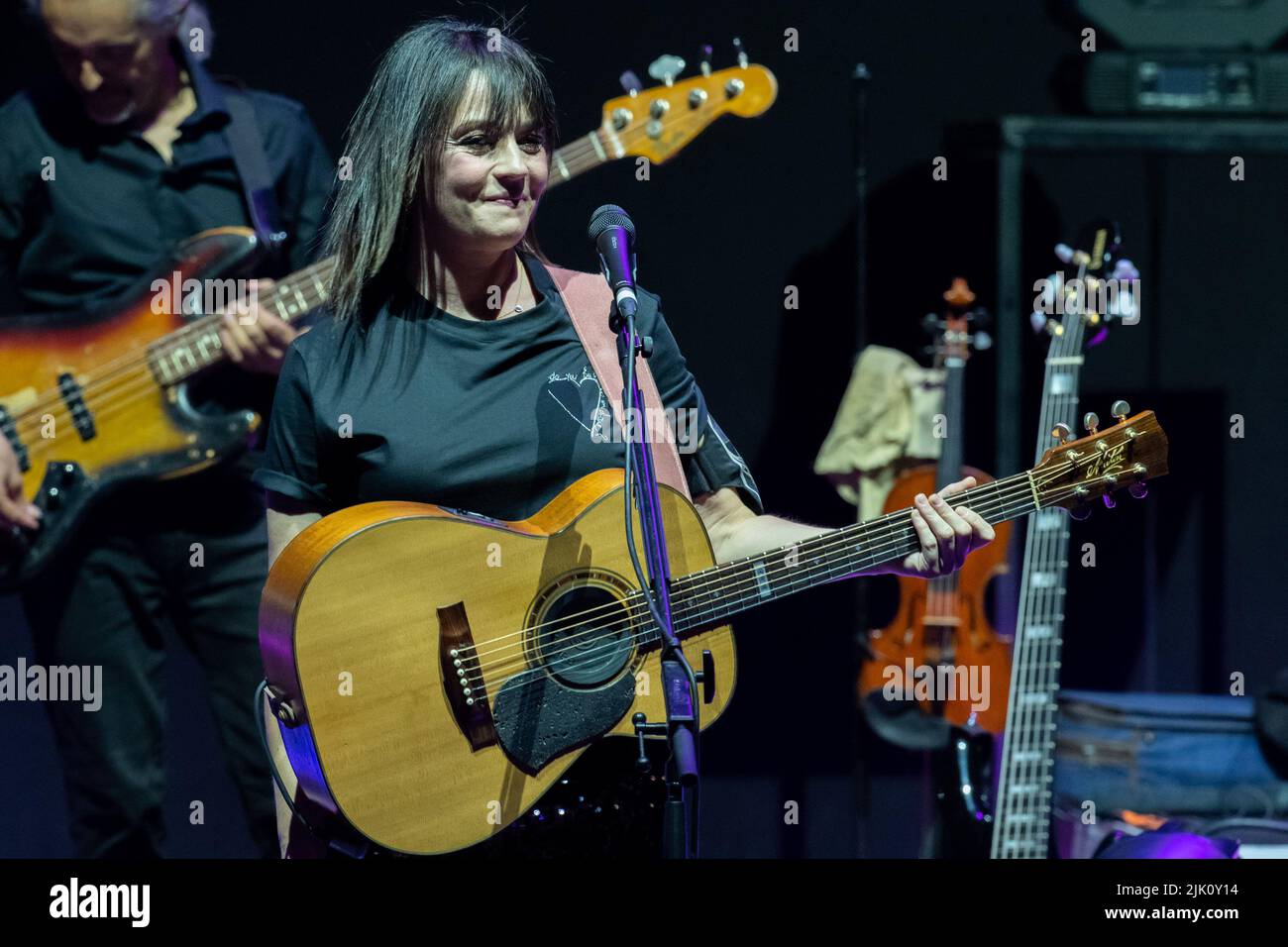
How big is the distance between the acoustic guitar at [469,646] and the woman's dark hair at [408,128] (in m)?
0.35

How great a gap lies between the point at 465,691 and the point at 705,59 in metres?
2.04

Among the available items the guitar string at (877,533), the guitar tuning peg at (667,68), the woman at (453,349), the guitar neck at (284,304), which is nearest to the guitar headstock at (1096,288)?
the guitar tuning peg at (667,68)

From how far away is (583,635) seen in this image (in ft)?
7.32

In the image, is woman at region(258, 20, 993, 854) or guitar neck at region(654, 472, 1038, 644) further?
guitar neck at region(654, 472, 1038, 644)

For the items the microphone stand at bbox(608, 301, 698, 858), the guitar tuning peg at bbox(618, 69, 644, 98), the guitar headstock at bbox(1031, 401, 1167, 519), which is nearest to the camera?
the microphone stand at bbox(608, 301, 698, 858)

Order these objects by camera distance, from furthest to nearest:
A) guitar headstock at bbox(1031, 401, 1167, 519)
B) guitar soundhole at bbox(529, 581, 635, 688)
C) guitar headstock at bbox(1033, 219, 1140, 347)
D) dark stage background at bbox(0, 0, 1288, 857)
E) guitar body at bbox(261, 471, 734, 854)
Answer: dark stage background at bbox(0, 0, 1288, 857) < guitar headstock at bbox(1033, 219, 1140, 347) < guitar headstock at bbox(1031, 401, 1167, 519) < guitar soundhole at bbox(529, 581, 635, 688) < guitar body at bbox(261, 471, 734, 854)

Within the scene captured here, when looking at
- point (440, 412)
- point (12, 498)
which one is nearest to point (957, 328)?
point (440, 412)

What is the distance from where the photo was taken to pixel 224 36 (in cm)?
370

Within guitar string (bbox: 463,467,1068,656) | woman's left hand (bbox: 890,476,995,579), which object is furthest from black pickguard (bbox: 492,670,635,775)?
woman's left hand (bbox: 890,476,995,579)

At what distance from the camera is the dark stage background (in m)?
3.88

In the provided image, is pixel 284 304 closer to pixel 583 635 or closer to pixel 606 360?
pixel 606 360

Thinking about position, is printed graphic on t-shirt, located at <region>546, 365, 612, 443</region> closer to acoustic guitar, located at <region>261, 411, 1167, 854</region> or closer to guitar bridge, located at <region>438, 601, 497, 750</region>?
acoustic guitar, located at <region>261, 411, 1167, 854</region>

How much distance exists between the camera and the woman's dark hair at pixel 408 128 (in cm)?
214
